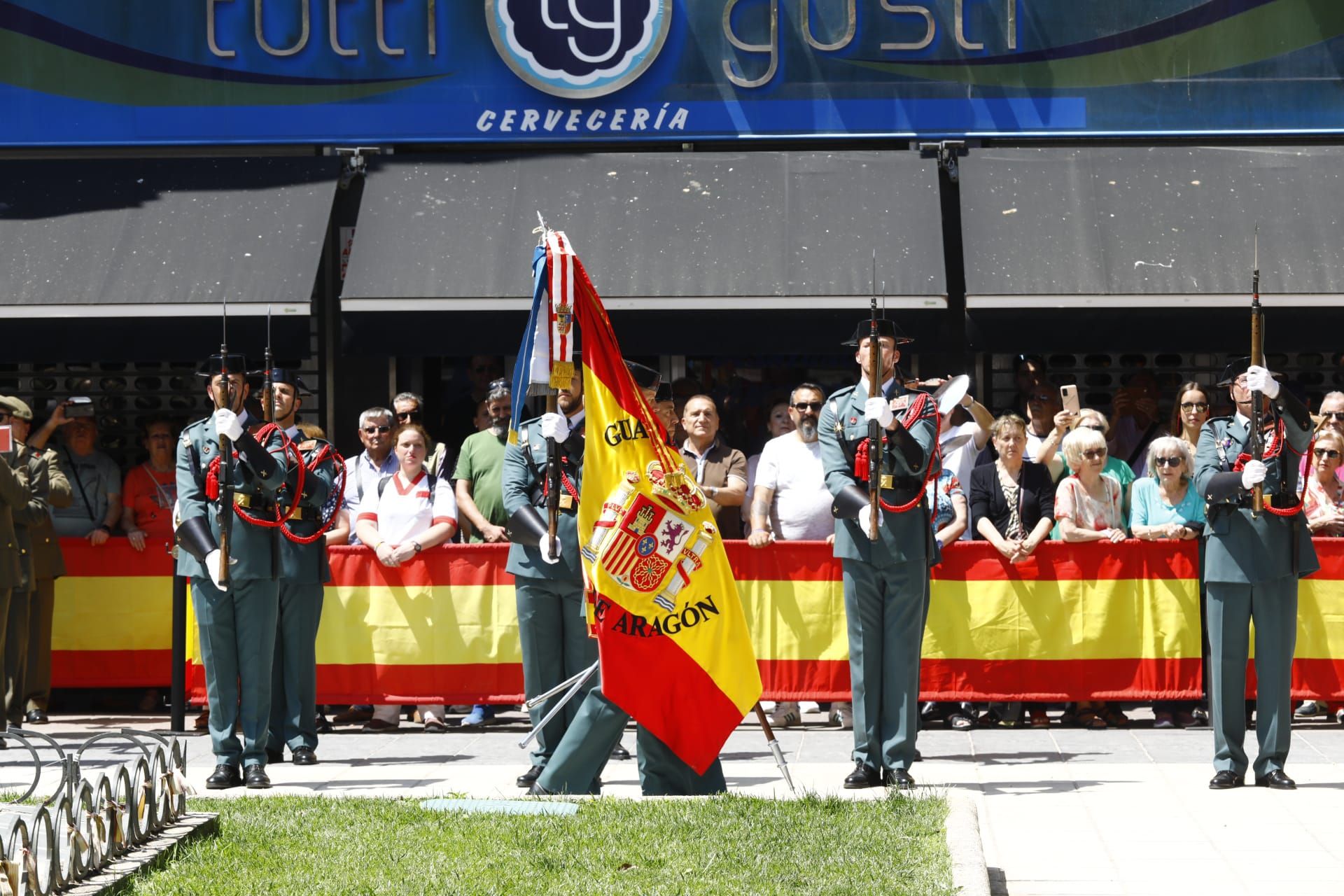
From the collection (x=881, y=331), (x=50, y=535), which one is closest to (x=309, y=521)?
(x=50, y=535)

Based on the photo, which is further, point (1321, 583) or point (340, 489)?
point (1321, 583)

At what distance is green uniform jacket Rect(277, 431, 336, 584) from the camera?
31.5 ft

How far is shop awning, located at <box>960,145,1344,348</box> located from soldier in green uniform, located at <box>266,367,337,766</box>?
17.0ft

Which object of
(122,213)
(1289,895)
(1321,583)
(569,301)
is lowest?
(1289,895)

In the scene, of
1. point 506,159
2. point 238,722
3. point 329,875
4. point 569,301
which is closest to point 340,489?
point 238,722

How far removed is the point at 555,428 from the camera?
851cm

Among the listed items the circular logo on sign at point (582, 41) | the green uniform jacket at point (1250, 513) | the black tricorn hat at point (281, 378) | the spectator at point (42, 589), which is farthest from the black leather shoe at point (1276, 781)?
the circular logo on sign at point (582, 41)

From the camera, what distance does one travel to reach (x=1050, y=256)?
1316 cm

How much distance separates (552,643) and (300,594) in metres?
1.70

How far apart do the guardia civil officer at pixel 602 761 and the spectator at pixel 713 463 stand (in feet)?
11.8

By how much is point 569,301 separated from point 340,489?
228 cm

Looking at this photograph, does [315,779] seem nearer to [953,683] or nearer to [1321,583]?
[953,683]

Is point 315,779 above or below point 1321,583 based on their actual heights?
below

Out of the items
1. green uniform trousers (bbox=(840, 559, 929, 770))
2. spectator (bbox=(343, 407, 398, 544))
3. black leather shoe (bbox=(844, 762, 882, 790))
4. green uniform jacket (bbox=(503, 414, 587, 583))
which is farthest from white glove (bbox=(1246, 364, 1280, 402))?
spectator (bbox=(343, 407, 398, 544))
